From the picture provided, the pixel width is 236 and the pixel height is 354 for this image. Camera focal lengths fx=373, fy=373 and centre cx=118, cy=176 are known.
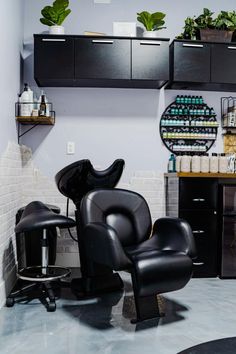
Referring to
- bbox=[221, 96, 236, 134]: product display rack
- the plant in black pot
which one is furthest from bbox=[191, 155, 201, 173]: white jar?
the plant in black pot

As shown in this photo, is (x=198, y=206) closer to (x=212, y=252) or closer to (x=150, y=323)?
(x=212, y=252)

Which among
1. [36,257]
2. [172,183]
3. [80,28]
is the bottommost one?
[36,257]

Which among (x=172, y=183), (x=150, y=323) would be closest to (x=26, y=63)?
(x=172, y=183)

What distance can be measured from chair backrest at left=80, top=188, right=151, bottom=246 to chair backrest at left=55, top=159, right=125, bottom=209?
Result: 29cm

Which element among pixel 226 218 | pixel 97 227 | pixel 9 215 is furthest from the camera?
pixel 226 218

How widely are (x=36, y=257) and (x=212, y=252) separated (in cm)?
176

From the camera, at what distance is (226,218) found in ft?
12.4

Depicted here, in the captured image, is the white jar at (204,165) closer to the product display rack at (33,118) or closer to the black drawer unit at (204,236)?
the black drawer unit at (204,236)

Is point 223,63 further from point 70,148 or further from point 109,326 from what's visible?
point 109,326

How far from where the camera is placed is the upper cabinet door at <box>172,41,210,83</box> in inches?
154

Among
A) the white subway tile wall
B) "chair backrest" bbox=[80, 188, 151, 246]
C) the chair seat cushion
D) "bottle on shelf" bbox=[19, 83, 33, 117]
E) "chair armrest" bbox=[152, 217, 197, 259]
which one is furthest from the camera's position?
"bottle on shelf" bbox=[19, 83, 33, 117]

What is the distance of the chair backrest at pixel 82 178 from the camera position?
3.17 m

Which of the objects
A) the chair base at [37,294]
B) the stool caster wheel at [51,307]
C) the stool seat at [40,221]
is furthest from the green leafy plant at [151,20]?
the stool caster wheel at [51,307]

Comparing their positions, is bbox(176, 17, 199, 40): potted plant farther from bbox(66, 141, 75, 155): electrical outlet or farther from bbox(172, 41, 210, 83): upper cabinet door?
bbox(66, 141, 75, 155): electrical outlet
